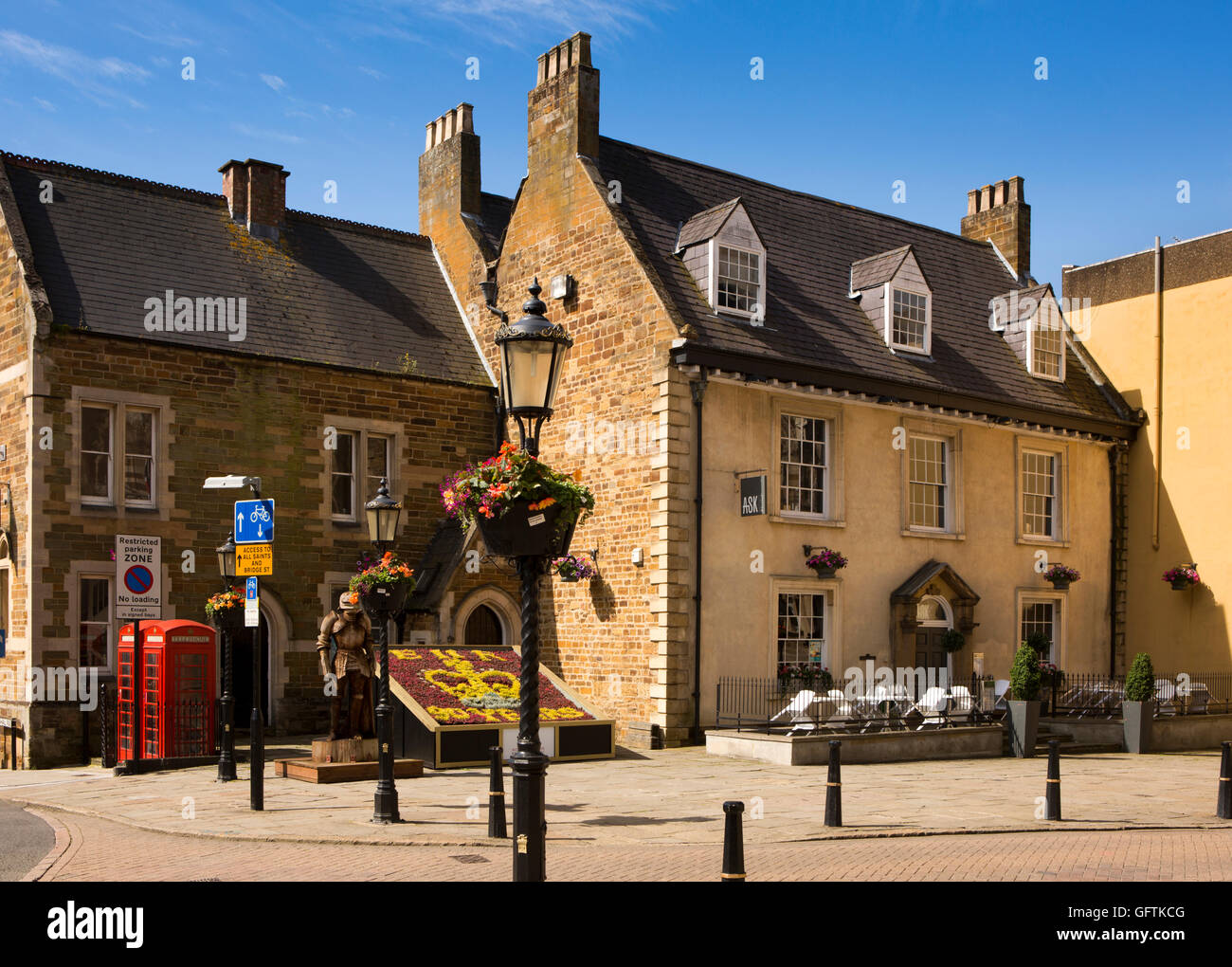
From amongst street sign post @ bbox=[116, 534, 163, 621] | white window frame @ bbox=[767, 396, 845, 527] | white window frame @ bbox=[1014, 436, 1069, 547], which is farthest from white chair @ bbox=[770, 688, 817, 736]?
street sign post @ bbox=[116, 534, 163, 621]

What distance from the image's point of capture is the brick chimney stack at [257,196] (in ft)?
87.7

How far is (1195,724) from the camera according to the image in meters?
24.9

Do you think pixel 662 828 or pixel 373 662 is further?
pixel 373 662

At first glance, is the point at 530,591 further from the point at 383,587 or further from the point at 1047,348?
the point at 1047,348

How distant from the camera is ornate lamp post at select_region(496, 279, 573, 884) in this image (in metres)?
8.60

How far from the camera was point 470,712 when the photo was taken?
755 inches

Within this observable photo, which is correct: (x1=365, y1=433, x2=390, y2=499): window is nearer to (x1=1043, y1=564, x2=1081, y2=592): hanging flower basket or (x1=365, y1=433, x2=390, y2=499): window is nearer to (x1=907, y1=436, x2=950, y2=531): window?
(x1=907, y1=436, x2=950, y2=531): window

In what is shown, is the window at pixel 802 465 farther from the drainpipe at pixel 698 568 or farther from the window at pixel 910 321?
the window at pixel 910 321

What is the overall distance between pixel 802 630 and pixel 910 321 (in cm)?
714

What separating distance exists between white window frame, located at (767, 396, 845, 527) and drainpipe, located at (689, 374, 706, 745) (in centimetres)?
166

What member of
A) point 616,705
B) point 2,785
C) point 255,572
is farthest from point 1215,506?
point 2,785
